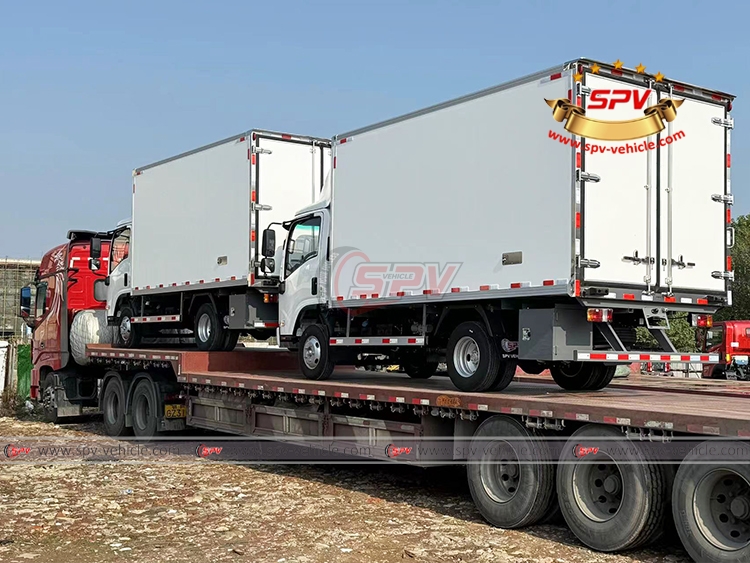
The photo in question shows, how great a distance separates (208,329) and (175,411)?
1431 millimetres

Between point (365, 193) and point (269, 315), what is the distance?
3.35m

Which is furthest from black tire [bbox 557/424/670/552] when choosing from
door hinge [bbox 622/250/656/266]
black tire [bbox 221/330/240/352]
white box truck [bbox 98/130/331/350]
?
black tire [bbox 221/330/240/352]

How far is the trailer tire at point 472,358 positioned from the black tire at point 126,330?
8680 millimetres

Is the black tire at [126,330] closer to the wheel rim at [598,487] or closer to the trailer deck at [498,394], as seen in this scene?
the trailer deck at [498,394]

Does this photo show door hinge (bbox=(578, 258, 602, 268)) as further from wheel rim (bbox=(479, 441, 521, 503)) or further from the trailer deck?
wheel rim (bbox=(479, 441, 521, 503))

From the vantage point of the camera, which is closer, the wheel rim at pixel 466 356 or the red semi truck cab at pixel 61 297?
the wheel rim at pixel 466 356

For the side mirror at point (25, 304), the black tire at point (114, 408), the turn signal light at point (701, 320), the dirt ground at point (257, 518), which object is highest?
the side mirror at point (25, 304)

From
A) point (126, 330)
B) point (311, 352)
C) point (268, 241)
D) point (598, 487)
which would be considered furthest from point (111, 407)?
point (598, 487)

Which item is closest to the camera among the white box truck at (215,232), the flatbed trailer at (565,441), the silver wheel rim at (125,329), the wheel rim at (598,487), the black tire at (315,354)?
the flatbed trailer at (565,441)

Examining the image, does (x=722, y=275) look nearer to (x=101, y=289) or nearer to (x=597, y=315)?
(x=597, y=315)

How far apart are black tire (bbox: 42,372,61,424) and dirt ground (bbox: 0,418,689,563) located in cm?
555

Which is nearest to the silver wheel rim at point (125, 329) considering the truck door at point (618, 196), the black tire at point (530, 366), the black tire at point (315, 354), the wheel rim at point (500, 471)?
the black tire at point (315, 354)

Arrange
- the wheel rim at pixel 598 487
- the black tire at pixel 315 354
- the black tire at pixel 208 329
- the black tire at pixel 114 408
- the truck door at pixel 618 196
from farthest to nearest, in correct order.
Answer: the black tire at pixel 114 408 → the black tire at pixel 208 329 → the black tire at pixel 315 354 → the truck door at pixel 618 196 → the wheel rim at pixel 598 487

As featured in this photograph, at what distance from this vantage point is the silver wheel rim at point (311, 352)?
40.6 ft
